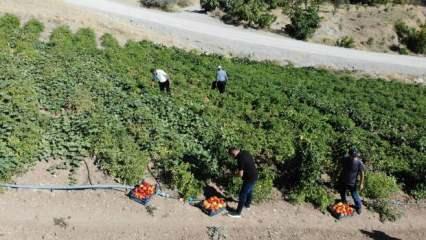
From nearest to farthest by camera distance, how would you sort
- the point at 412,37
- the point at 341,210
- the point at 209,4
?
the point at 341,210 → the point at 209,4 → the point at 412,37

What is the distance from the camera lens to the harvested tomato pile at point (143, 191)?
48.6ft

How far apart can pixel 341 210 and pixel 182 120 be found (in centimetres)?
645

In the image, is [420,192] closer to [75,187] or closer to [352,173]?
[352,173]

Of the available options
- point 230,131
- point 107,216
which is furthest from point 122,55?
point 107,216

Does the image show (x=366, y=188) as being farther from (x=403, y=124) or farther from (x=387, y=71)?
(x=387, y=71)

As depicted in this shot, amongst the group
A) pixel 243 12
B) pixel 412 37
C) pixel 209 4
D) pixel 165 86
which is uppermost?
pixel 209 4

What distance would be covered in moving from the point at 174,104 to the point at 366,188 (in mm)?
7618

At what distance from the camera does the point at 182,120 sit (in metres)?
19.5

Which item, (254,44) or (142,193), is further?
(254,44)

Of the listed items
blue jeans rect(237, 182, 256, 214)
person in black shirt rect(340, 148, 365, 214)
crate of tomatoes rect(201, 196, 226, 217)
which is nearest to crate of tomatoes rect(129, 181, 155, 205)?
crate of tomatoes rect(201, 196, 226, 217)

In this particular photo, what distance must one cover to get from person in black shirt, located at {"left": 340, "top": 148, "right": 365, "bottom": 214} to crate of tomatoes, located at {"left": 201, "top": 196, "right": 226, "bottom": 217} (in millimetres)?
3453

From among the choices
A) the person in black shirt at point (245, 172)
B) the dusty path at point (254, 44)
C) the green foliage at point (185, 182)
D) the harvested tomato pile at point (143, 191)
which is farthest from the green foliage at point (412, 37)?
the harvested tomato pile at point (143, 191)

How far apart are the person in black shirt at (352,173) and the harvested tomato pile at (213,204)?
11.4ft

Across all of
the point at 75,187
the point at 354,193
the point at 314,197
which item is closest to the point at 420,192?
the point at 354,193
